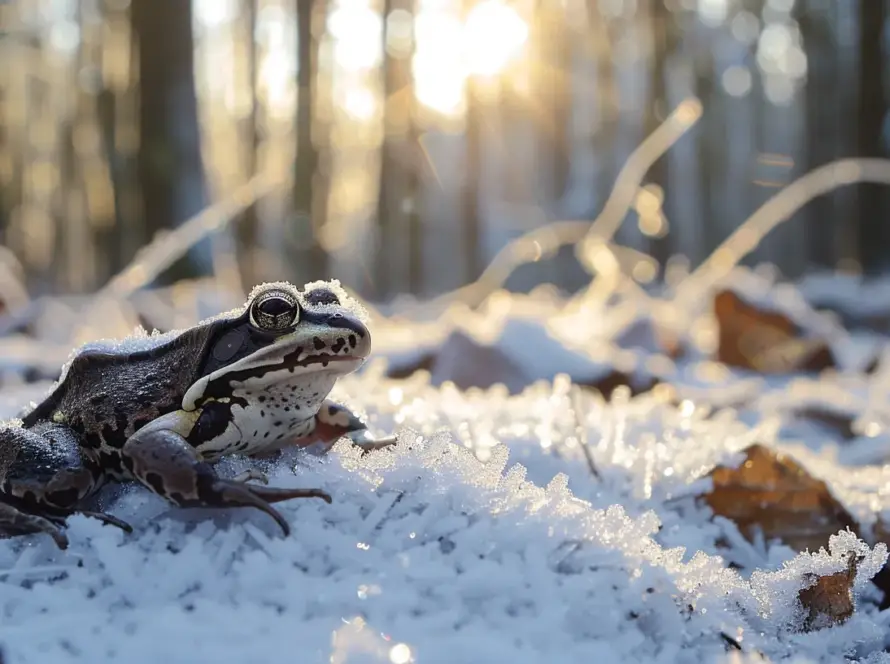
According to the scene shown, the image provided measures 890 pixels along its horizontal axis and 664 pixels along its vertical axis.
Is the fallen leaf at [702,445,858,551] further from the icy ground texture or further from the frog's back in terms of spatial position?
the frog's back

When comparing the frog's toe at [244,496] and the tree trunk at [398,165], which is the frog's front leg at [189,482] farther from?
the tree trunk at [398,165]

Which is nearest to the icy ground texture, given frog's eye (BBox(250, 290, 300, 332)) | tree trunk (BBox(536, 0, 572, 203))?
frog's eye (BBox(250, 290, 300, 332))

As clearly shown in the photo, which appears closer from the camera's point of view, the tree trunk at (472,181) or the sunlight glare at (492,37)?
the sunlight glare at (492,37)

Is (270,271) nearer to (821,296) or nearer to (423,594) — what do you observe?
(821,296)

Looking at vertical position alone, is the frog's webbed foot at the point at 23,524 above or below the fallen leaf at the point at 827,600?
above

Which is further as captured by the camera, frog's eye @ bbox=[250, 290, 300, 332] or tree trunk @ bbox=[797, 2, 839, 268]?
tree trunk @ bbox=[797, 2, 839, 268]

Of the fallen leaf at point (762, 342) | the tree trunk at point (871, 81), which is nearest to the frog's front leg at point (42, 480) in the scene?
the fallen leaf at point (762, 342)
